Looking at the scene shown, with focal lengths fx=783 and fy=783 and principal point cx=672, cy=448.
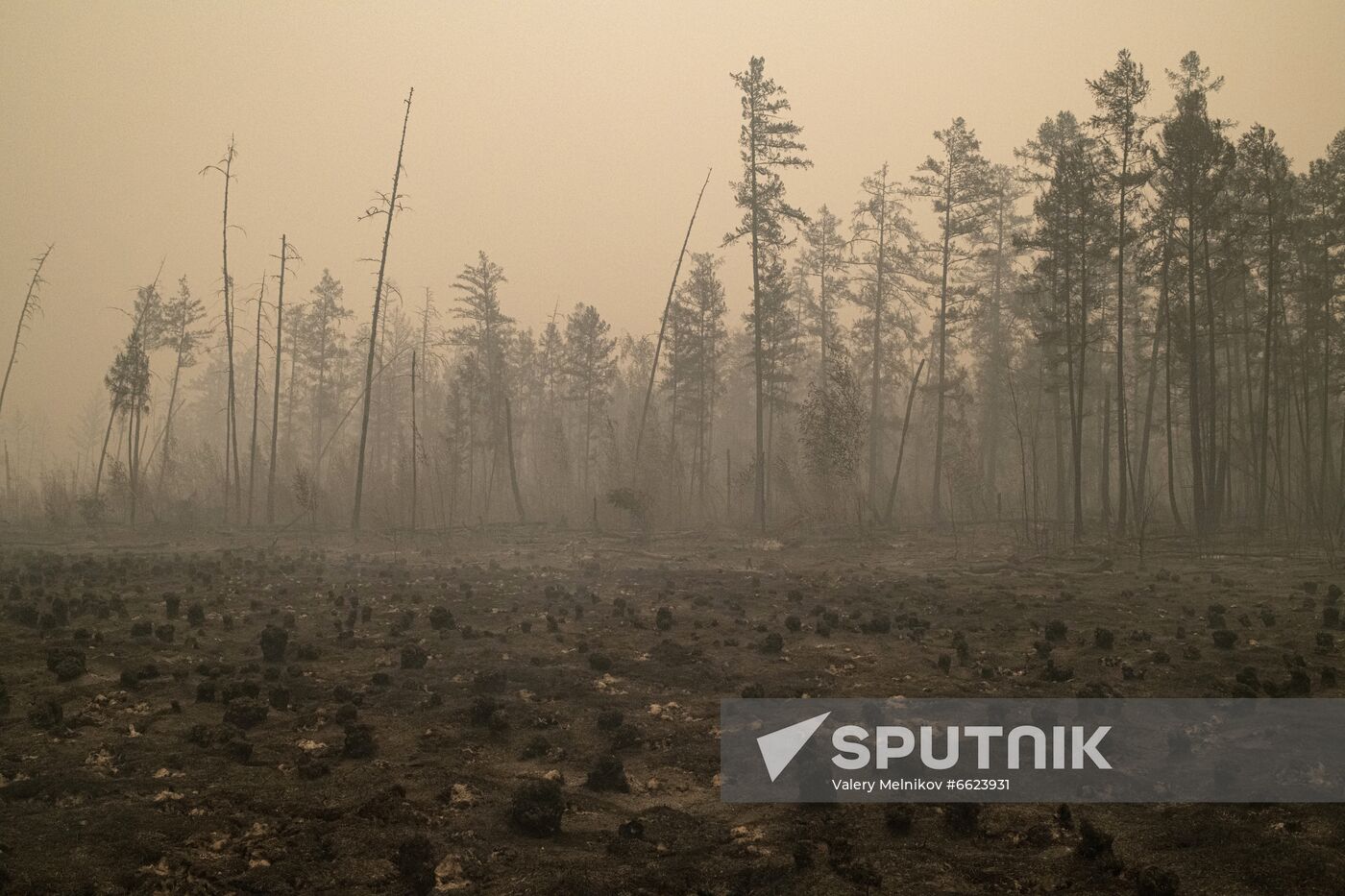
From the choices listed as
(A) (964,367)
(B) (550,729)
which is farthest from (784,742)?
(A) (964,367)

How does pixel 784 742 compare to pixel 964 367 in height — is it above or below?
below

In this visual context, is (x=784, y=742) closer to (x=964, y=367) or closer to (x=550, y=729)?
(x=550, y=729)

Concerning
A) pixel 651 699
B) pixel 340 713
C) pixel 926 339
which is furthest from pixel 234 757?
pixel 926 339

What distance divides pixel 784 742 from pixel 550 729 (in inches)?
80.4

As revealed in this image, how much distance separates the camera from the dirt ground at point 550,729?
449cm

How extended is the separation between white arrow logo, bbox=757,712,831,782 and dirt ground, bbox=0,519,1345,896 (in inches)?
20.2

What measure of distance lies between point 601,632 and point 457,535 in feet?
52.7

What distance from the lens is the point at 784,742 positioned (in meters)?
6.68

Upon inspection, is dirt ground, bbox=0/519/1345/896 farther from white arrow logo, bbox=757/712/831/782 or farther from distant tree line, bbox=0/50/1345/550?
distant tree line, bbox=0/50/1345/550

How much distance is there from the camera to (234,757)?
5.80 metres

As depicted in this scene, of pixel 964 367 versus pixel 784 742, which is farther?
pixel 964 367

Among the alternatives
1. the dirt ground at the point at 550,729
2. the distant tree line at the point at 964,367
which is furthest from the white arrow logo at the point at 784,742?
the distant tree line at the point at 964,367

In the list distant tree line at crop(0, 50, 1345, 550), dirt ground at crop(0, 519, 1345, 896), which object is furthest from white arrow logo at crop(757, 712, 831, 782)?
distant tree line at crop(0, 50, 1345, 550)

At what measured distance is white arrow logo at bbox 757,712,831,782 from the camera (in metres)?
6.31
